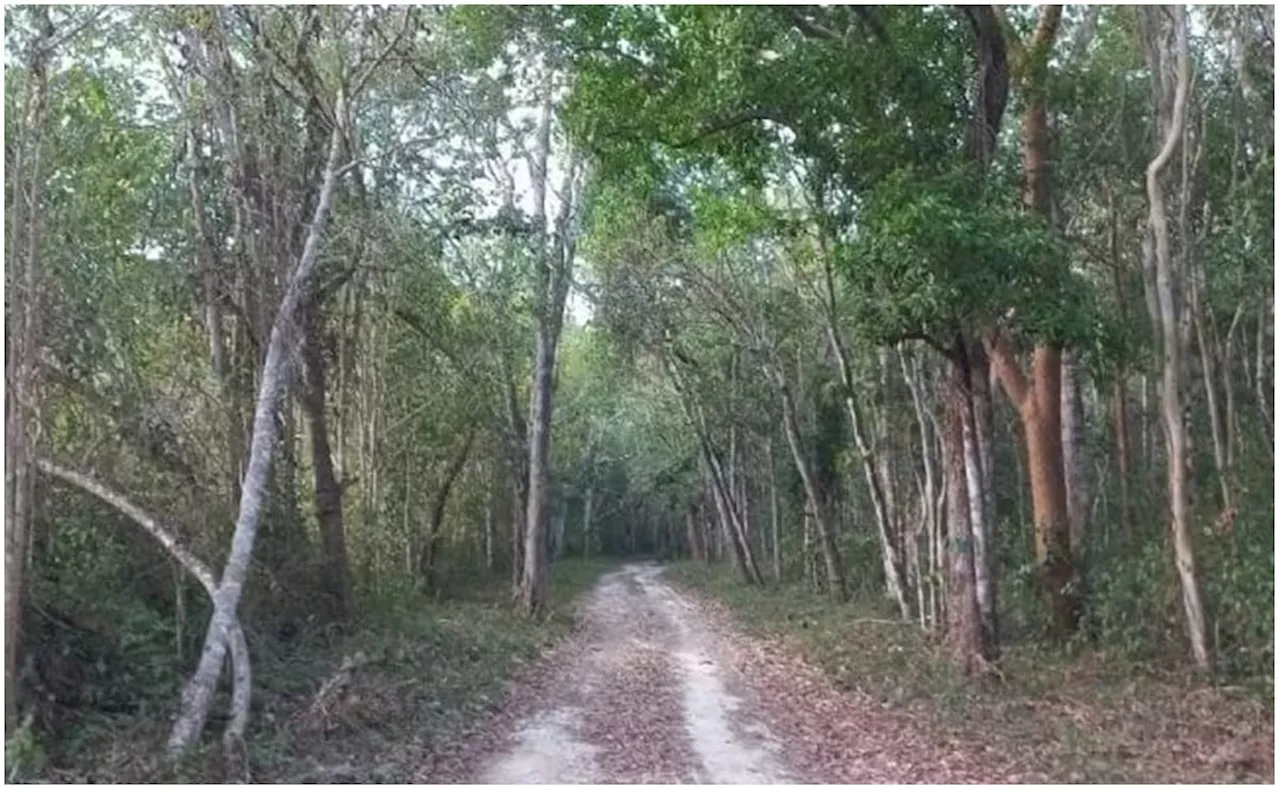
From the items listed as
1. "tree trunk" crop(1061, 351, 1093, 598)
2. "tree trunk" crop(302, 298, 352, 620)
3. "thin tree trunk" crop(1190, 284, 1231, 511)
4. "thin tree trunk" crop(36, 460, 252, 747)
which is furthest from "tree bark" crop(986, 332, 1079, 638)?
"thin tree trunk" crop(36, 460, 252, 747)

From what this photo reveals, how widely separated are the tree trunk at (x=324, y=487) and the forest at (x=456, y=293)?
50mm

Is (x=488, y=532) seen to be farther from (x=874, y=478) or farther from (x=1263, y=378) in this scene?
(x=1263, y=378)

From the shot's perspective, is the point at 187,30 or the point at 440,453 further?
the point at 440,453

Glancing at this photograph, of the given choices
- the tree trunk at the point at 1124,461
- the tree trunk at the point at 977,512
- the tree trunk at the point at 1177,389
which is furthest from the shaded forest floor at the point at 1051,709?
the tree trunk at the point at 1124,461

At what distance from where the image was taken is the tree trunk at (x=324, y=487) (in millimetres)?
14375

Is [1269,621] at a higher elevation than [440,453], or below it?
below

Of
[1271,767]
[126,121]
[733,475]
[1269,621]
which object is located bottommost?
[1271,767]

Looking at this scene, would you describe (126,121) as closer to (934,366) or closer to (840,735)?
(840,735)

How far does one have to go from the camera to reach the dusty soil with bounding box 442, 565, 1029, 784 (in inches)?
364

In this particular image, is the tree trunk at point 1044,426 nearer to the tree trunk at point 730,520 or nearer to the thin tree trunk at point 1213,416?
the thin tree trunk at point 1213,416

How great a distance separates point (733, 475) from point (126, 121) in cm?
2147

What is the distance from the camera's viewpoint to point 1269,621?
959 cm

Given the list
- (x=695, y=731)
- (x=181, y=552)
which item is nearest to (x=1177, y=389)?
(x=695, y=731)

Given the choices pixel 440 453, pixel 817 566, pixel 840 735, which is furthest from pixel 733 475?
pixel 840 735
